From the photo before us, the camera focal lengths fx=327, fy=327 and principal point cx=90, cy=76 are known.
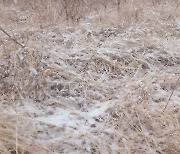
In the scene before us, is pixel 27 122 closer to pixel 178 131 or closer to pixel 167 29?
pixel 178 131

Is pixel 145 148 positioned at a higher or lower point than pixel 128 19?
lower

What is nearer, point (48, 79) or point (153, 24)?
point (48, 79)

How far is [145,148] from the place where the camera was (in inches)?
88.5

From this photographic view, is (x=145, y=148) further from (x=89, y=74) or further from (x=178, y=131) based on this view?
(x=89, y=74)

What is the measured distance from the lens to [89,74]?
10.2 ft

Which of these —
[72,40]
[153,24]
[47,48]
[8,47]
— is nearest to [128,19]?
[153,24]

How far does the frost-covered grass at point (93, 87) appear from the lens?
228 cm

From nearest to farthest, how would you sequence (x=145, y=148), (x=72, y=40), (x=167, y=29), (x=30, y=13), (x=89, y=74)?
1. (x=145, y=148)
2. (x=89, y=74)
3. (x=72, y=40)
4. (x=167, y=29)
5. (x=30, y=13)

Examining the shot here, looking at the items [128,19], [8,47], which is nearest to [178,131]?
[8,47]

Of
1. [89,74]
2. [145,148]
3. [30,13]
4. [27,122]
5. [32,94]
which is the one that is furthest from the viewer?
[30,13]

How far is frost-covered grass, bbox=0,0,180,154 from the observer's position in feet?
7.49

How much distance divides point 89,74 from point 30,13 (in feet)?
8.68

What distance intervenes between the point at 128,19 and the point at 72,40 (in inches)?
44.0

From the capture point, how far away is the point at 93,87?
2.92 m
